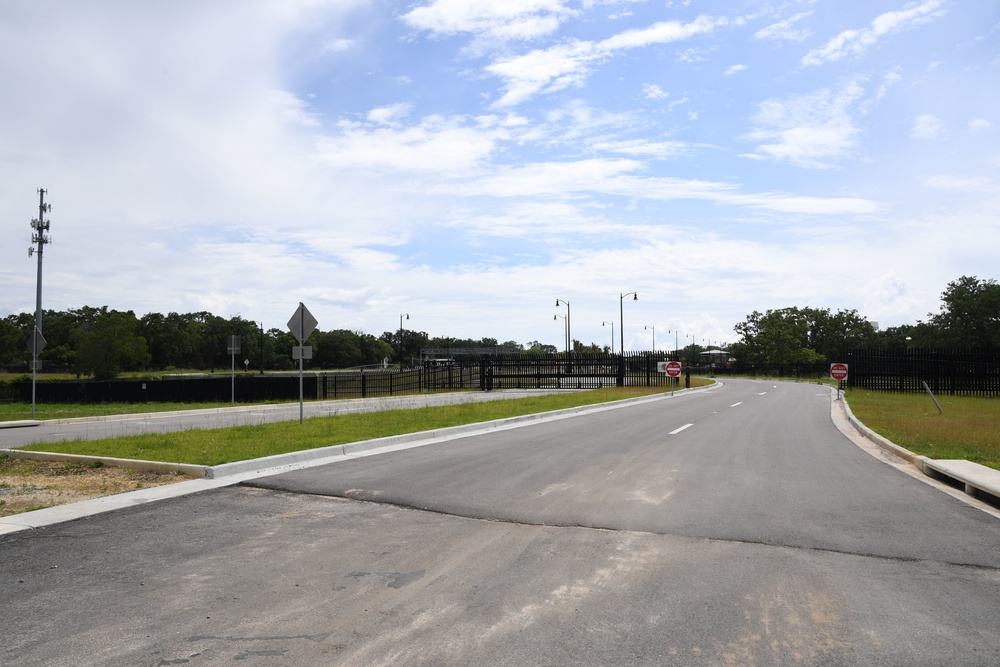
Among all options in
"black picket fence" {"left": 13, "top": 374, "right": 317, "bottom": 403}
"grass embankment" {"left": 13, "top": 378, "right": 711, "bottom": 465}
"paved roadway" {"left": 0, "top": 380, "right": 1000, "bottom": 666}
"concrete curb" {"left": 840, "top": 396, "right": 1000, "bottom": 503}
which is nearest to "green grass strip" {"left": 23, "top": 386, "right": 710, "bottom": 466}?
"grass embankment" {"left": 13, "top": 378, "right": 711, "bottom": 465}

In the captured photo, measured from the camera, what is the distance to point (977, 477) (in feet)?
30.1

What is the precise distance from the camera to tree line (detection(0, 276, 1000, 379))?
59931 mm

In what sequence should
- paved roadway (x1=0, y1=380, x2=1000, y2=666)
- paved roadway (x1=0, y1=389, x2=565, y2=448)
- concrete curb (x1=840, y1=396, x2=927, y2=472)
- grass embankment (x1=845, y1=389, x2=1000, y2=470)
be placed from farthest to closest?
paved roadway (x1=0, y1=389, x2=565, y2=448), grass embankment (x1=845, y1=389, x2=1000, y2=470), concrete curb (x1=840, y1=396, x2=927, y2=472), paved roadway (x1=0, y1=380, x2=1000, y2=666)

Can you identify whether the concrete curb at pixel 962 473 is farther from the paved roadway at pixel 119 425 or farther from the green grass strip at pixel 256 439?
the paved roadway at pixel 119 425

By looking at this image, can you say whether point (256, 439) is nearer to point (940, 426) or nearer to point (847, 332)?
point (940, 426)

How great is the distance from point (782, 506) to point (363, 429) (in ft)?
30.8

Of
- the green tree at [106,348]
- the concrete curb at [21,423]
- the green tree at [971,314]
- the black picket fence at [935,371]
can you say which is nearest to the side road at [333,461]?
the concrete curb at [21,423]

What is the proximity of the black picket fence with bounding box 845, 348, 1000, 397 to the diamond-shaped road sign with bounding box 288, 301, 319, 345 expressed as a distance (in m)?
27.8

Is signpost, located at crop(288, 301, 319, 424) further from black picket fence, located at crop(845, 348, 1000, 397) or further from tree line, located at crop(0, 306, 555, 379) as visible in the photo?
tree line, located at crop(0, 306, 555, 379)

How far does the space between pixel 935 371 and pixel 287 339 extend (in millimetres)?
97636

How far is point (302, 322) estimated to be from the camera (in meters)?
16.0

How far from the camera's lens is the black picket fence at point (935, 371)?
104 feet

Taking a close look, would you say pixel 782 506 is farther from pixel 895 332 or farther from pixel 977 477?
pixel 895 332

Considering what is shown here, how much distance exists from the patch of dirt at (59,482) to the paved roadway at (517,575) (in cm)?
119
